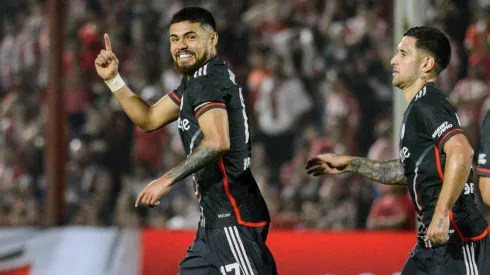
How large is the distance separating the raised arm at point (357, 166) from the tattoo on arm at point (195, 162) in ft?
2.61

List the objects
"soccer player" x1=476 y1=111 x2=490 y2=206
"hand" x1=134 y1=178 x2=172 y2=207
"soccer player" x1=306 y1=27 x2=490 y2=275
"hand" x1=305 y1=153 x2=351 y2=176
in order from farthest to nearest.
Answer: "hand" x1=305 y1=153 x2=351 y2=176, "soccer player" x1=476 y1=111 x2=490 y2=206, "soccer player" x1=306 y1=27 x2=490 y2=275, "hand" x1=134 y1=178 x2=172 y2=207

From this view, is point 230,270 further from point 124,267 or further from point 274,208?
point 274,208

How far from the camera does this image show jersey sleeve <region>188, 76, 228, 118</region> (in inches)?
164

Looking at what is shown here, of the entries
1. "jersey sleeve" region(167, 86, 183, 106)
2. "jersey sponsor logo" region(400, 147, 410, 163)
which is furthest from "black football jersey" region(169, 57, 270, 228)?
"jersey sponsor logo" region(400, 147, 410, 163)

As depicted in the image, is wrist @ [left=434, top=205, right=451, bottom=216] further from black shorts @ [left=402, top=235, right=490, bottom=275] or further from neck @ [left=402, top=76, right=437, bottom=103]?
neck @ [left=402, top=76, right=437, bottom=103]

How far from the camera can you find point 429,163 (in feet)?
13.8

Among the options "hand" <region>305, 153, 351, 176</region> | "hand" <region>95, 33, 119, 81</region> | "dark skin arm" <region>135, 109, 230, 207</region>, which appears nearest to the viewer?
"dark skin arm" <region>135, 109, 230, 207</region>

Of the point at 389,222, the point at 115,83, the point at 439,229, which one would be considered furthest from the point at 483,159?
the point at 389,222

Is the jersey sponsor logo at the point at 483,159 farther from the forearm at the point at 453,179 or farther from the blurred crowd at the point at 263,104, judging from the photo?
the blurred crowd at the point at 263,104

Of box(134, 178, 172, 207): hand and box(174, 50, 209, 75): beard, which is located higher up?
box(174, 50, 209, 75): beard

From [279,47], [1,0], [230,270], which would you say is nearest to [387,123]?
[279,47]

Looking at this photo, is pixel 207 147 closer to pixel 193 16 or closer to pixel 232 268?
pixel 232 268

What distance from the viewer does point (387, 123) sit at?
849 centimetres

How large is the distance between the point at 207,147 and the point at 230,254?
58 centimetres
